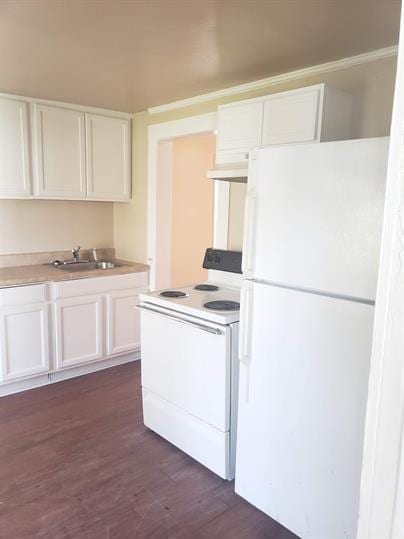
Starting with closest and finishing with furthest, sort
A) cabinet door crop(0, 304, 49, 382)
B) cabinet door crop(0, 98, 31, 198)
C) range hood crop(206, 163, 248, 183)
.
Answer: range hood crop(206, 163, 248, 183) → cabinet door crop(0, 304, 49, 382) → cabinet door crop(0, 98, 31, 198)

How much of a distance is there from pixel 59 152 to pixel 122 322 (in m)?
1.51

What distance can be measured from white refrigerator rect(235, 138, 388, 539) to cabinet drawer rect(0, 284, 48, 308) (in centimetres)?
182

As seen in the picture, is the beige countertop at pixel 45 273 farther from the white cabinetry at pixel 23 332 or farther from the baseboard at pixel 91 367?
the baseboard at pixel 91 367

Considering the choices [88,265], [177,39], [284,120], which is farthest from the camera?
[88,265]

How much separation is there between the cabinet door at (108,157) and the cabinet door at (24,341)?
1146 millimetres

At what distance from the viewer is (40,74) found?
2.58m

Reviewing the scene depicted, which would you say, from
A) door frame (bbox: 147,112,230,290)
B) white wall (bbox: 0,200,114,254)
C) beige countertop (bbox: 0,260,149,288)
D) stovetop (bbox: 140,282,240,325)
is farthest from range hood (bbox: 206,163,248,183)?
white wall (bbox: 0,200,114,254)

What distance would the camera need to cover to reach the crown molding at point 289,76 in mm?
2105

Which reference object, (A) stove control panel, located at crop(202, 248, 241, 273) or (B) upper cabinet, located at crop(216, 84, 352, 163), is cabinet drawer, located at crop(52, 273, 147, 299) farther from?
(B) upper cabinet, located at crop(216, 84, 352, 163)

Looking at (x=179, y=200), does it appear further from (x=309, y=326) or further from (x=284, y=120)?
(x=309, y=326)

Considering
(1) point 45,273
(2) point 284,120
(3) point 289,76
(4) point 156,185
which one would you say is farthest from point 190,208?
(2) point 284,120

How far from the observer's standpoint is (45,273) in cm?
319

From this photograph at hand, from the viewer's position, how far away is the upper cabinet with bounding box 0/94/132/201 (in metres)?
3.11

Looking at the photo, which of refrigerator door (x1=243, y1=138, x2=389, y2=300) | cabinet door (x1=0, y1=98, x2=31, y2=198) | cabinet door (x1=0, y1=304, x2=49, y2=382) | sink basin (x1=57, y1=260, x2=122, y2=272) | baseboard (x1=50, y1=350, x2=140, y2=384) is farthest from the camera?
sink basin (x1=57, y1=260, x2=122, y2=272)
